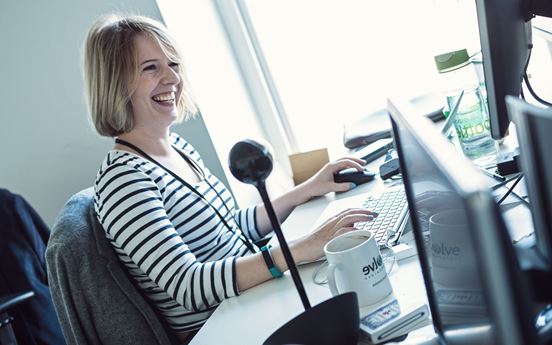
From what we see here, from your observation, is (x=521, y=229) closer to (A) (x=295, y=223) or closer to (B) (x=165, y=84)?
(A) (x=295, y=223)

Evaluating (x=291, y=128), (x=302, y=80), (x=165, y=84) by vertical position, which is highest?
(x=165, y=84)

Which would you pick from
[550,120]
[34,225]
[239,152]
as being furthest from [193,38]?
[550,120]

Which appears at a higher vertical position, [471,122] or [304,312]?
[304,312]

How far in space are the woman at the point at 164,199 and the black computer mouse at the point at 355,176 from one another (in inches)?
0.7

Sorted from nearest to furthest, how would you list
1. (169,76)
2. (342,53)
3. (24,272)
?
(169,76), (24,272), (342,53)

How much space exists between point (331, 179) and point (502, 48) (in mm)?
723

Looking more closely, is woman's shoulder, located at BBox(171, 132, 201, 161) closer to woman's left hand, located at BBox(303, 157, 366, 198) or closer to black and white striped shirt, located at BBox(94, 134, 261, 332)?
black and white striped shirt, located at BBox(94, 134, 261, 332)

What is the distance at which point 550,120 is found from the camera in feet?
1.60

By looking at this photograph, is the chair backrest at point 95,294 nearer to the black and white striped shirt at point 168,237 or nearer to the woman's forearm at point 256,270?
the black and white striped shirt at point 168,237

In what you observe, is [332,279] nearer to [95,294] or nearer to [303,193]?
[95,294]

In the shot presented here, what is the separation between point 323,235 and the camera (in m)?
1.24

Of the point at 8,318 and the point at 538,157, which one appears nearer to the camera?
the point at 538,157

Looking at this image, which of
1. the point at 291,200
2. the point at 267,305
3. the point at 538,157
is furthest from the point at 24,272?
the point at 538,157

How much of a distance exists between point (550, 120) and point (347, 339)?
461 mm
